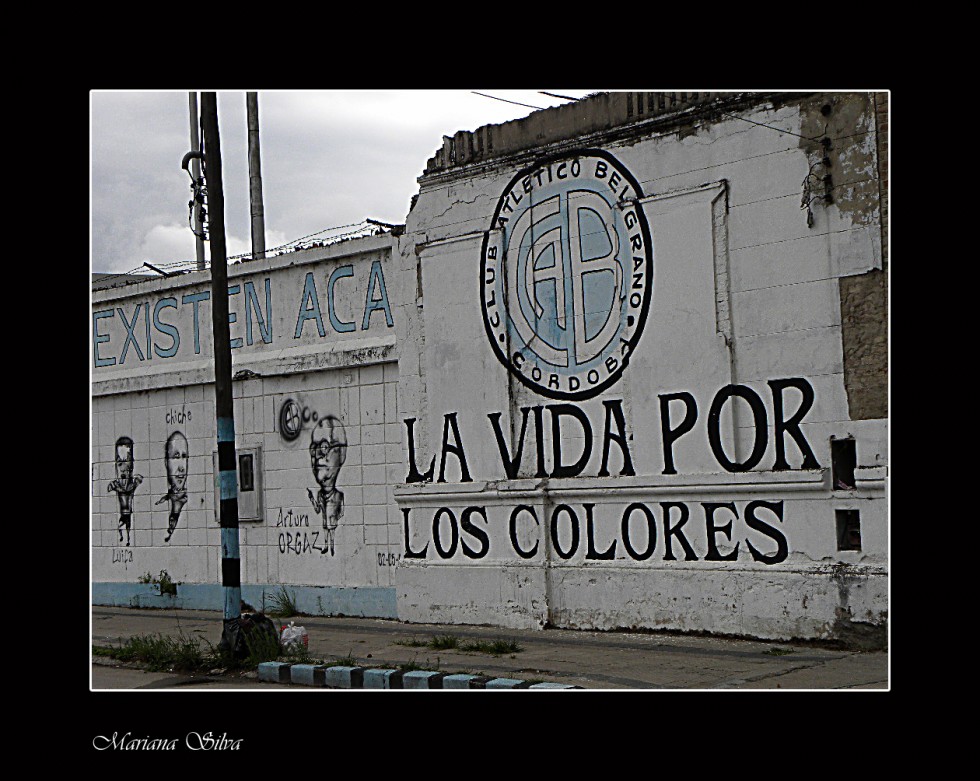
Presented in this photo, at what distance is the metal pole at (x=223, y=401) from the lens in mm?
11391

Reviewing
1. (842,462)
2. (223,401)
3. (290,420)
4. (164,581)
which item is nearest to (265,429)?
(290,420)

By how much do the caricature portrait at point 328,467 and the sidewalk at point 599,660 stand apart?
5.79 feet


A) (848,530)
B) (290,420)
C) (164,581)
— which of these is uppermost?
(290,420)

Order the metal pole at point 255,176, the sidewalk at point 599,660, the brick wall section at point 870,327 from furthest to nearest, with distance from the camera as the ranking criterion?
1. the metal pole at point 255,176
2. the brick wall section at point 870,327
3. the sidewalk at point 599,660

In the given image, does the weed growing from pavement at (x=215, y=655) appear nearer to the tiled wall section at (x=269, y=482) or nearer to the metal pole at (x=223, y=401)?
the metal pole at (x=223, y=401)

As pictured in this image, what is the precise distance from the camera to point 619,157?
41.2ft

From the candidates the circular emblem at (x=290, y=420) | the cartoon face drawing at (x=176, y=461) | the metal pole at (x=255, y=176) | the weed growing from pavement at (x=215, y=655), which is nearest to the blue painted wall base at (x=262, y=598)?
the cartoon face drawing at (x=176, y=461)

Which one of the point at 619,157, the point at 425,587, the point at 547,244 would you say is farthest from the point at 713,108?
the point at 425,587

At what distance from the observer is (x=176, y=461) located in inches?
675

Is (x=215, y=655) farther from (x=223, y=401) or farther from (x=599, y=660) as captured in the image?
(x=599, y=660)

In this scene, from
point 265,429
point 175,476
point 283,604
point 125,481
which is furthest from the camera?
point 125,481

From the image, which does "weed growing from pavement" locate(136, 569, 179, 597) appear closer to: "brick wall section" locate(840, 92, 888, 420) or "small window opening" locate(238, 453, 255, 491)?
"small window opening" locate(238, 453, 255, 491)

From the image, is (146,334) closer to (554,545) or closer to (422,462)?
(422,462)

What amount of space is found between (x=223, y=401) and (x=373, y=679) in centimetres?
297
